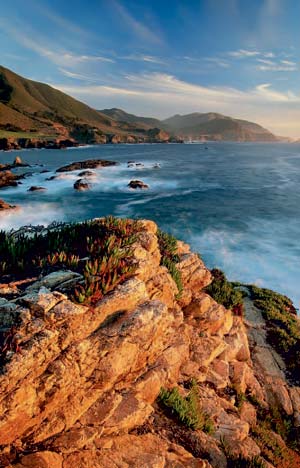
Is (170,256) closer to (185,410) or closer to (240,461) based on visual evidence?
(185,410)

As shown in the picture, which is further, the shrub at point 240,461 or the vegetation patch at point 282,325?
the vegetation patch at point 282,325

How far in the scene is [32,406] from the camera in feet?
19.0

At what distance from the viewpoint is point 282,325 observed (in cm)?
1436

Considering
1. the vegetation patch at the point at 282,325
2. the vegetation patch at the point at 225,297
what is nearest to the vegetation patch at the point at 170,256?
the vegetation patch at the point at 225,297

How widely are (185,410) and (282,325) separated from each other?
28.7 ft

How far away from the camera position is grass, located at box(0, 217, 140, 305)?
8.18 meters

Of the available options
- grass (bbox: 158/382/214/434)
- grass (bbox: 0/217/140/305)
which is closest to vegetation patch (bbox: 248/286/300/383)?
grass (bbox: 158/382/214/434)

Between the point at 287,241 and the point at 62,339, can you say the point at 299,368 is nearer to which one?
the point at 62,339

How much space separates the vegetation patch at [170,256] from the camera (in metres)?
11.6

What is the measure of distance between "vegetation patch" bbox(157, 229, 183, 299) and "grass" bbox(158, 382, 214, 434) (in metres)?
3.78

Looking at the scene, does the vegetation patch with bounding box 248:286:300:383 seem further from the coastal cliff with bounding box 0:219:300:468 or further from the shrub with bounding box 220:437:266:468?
the shrub with bounding box 220:437:266:468

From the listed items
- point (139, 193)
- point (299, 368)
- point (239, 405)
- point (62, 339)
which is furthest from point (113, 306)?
point (139, 193)

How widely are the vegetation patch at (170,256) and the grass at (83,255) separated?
162 cm

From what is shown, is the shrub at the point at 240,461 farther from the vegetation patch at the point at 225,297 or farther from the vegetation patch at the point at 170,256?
the vegetation patch at the point at 225,297
